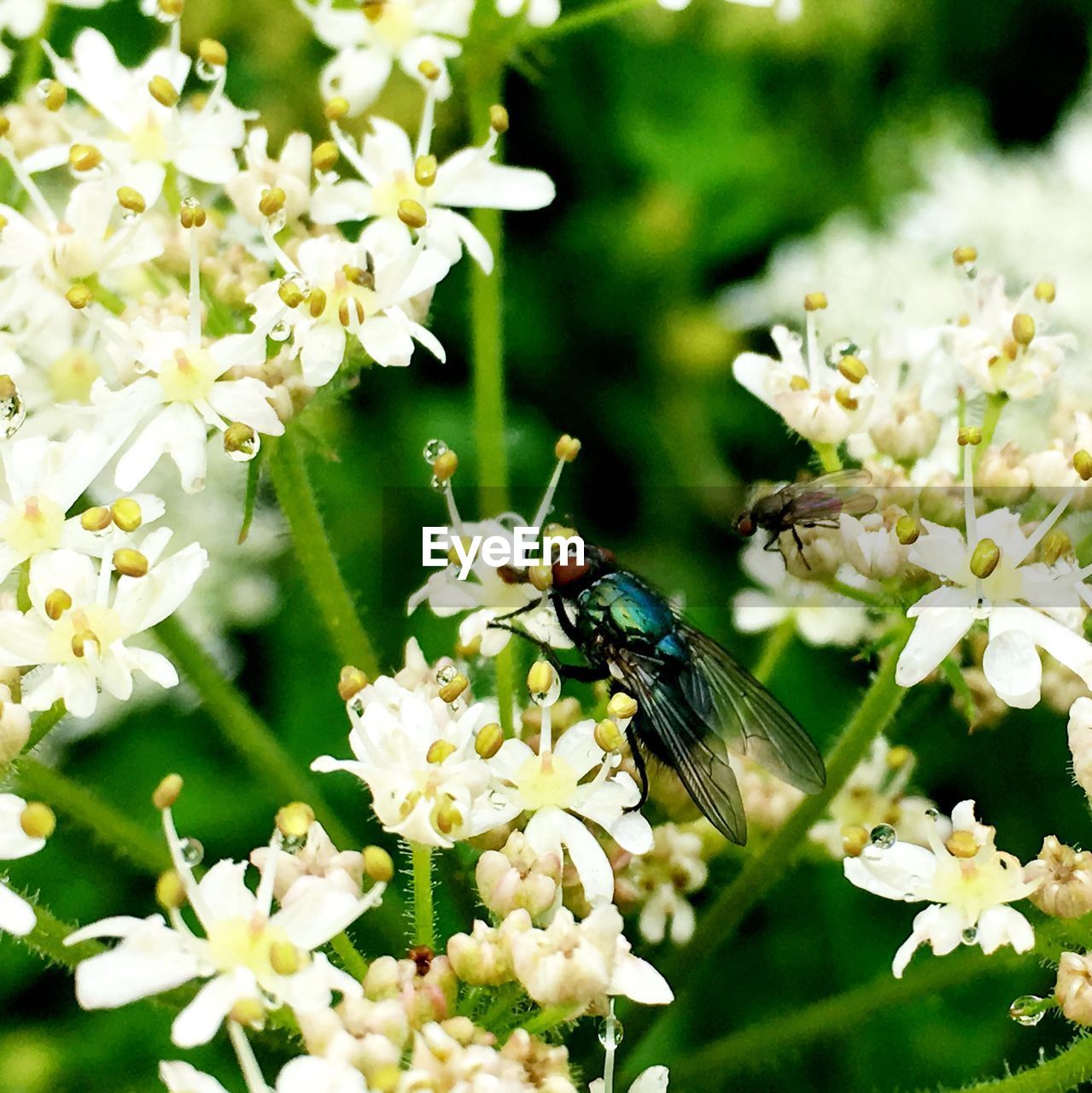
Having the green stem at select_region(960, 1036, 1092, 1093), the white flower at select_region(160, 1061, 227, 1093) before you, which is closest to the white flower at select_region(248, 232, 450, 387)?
the white flower at select_region(160, 1061, 227, 1093)

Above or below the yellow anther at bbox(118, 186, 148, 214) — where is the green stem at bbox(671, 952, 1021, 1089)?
below

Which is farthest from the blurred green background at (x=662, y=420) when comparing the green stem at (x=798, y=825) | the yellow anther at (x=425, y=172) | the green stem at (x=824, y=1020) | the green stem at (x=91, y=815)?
the yellow anther at (x=425, y=172)

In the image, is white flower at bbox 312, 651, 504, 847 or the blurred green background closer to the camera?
white flower at bbox 312, 651, 504, 847

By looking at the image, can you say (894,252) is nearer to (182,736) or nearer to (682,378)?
(682,378)

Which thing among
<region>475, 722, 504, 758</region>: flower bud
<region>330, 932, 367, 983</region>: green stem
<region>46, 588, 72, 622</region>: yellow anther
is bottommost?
<region>330, 932, 367, 983</region>: green stem

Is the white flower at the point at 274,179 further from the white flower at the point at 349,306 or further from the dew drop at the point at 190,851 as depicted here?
the dew drop at the point at 190,851

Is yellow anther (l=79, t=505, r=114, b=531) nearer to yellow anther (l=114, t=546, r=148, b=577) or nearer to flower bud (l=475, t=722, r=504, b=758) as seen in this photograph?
yellow anther (l=114, t=546, r=148, b=577)
